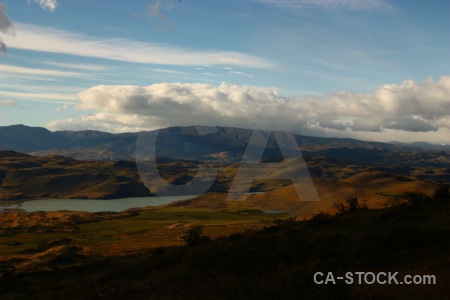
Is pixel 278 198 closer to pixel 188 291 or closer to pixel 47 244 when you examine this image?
pixel 47 244

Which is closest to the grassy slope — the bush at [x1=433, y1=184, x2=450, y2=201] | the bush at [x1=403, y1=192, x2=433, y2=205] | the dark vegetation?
the dark vegetation

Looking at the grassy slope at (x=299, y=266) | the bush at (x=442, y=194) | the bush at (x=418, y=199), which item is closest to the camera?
the grassy slope at (x=299, y=266)

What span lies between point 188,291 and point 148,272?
802cm

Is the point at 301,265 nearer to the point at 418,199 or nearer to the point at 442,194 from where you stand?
the point at 418,199

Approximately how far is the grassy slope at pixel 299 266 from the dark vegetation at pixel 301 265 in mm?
29

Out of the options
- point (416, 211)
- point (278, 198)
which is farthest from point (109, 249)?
point (278, 198)

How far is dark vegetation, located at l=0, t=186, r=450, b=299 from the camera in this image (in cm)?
1196

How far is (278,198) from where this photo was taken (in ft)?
465

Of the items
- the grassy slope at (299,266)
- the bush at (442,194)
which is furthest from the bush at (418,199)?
the grassy slope at (299,266)

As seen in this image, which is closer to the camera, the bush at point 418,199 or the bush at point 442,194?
the bush at point 418,199

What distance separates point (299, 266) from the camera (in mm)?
19062

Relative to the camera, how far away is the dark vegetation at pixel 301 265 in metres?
12.0

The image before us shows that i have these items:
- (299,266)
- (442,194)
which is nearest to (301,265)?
(299,266)

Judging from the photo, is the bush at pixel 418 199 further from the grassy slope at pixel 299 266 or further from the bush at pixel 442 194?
the grassy slope at pixel 299 266
